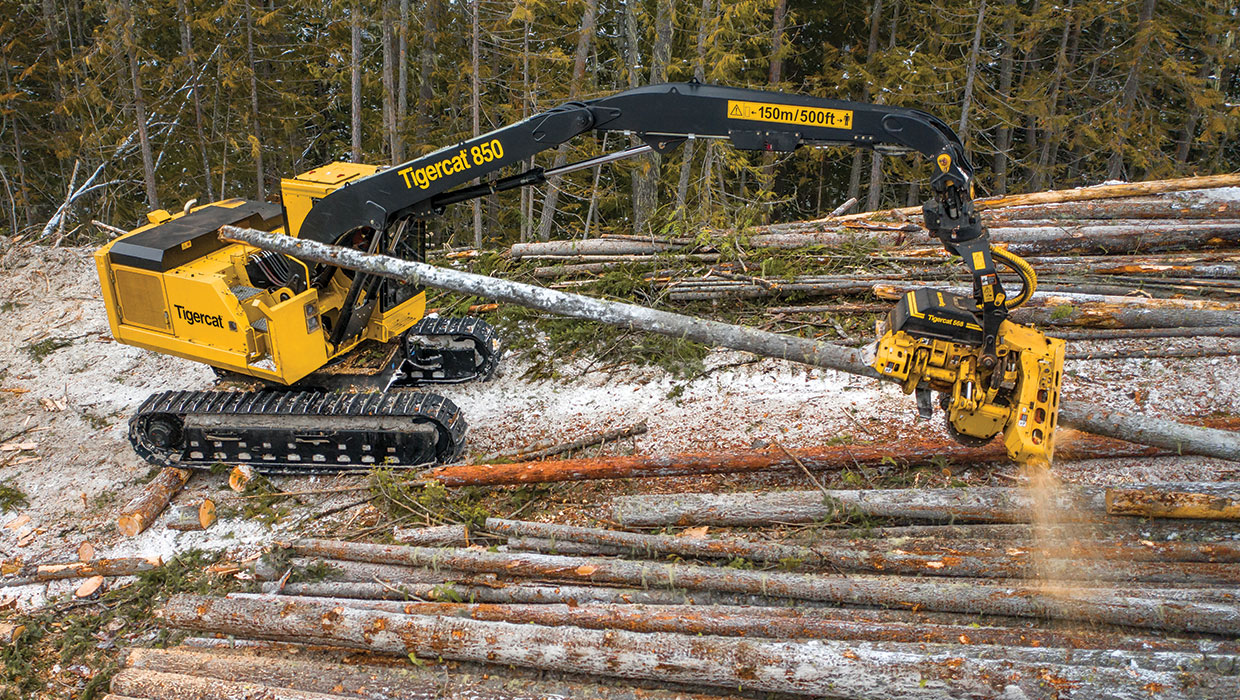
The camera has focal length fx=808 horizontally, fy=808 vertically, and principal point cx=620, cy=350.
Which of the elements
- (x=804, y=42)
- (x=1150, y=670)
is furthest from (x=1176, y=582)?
(x=804, y=42)

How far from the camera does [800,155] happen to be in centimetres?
2444

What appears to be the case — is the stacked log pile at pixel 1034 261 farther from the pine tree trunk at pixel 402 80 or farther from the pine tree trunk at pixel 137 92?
the pine tree trunk at pixel 137 92

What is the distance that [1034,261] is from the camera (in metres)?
10.1

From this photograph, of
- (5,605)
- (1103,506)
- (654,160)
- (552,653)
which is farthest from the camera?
(654,160)

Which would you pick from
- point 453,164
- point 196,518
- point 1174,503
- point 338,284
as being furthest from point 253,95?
point 1174,503

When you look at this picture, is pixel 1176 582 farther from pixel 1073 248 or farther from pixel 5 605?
pixel 5 605

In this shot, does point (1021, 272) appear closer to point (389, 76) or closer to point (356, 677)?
point (356, 677)

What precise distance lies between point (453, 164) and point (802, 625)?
4.71 metres

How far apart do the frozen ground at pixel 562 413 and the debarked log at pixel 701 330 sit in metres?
0.92

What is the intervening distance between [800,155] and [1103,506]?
19.9 metres

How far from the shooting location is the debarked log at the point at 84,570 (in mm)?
6840

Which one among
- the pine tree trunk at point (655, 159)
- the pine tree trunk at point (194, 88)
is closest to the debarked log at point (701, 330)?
the pine tree trunk at point (655, 159)

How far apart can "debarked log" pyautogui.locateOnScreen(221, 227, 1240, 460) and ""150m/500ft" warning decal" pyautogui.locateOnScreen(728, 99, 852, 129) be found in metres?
1.60

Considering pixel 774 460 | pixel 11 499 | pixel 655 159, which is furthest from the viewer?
pixel 655 159
